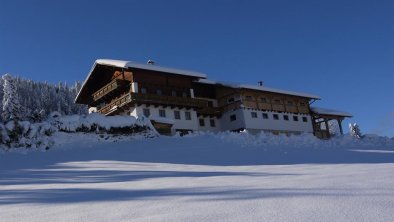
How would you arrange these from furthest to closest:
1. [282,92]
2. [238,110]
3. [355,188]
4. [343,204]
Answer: [282,92] < [238,110] < [355,188] < [343,204]

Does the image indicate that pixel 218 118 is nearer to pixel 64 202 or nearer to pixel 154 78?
pixel 154 78

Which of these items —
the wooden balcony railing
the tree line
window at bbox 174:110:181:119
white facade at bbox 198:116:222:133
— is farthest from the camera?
the tree line

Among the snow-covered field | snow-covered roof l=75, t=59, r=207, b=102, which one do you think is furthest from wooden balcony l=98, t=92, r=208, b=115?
the snow-covered field

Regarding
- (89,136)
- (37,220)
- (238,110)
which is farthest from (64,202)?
(238,110)

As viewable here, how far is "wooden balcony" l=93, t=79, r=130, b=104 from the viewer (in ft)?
118

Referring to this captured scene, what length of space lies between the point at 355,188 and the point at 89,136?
18814 millimetres

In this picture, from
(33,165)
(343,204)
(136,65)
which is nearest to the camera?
(343,204)

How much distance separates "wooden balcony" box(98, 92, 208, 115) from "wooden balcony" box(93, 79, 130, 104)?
981 millimetres

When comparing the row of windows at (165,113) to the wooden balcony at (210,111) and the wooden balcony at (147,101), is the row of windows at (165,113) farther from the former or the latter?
the wooden balcony at (210,111)

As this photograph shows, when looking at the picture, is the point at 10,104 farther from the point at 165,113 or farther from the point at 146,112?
the point at 165,113

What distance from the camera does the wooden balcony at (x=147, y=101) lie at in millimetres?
34250

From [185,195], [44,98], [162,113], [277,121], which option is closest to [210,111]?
[162,113]

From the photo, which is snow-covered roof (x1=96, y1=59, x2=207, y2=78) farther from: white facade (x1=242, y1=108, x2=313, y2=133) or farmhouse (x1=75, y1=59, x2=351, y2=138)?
white facade (x1=242, y1=108, x2=313, y2=133)

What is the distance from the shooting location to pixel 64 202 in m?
7.30
